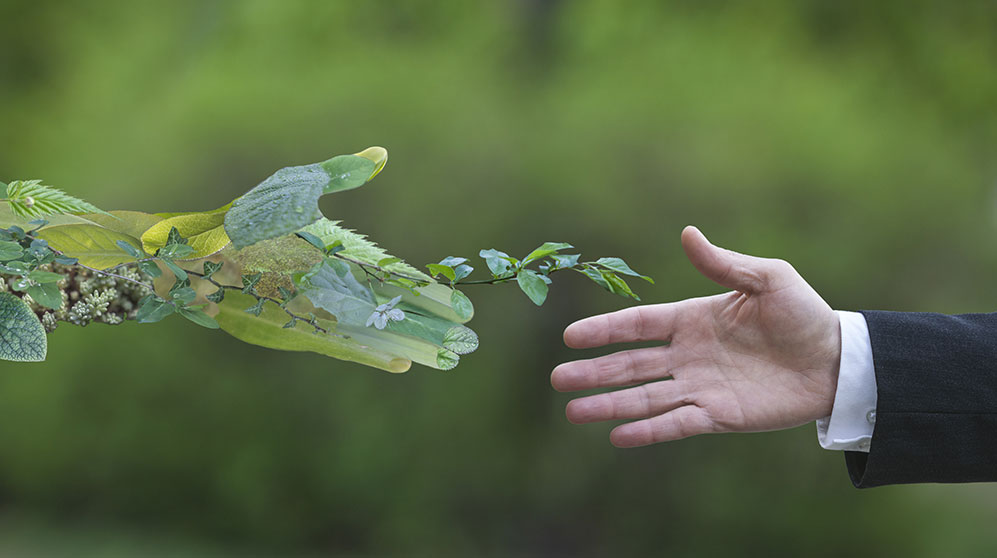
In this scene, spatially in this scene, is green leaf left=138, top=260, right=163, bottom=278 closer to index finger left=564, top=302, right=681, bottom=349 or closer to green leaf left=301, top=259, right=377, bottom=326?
green leaf left=301, top=259, right=377, bottom=326

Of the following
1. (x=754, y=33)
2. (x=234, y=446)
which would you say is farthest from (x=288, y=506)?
(x=754, y=33)

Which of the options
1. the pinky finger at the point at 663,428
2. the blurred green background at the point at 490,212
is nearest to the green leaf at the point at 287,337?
the pinky finger at the point at 663,428

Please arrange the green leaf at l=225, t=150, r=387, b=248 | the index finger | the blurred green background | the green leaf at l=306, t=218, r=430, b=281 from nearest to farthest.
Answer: the green leaf at l=225, t=150, r=387, b=248 < the green leaf at l=306, t=218, r=430, b=281 < the index finger < the blurred green background

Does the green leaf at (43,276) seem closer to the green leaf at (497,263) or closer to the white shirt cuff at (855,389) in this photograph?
the green leaf at (497,263)

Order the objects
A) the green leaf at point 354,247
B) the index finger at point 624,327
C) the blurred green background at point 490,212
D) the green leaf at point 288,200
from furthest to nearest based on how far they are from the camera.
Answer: the blurred green background at point 490,212 → the index finger at point 624,327 → the green leaf at point 354,247 → the green leaf at point 288,200

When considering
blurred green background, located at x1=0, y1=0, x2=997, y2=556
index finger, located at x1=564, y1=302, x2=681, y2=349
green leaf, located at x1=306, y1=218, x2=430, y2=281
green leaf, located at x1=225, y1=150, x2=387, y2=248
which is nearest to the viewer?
green leaf, located at x1=225, y1=150, x2=387, y2=248

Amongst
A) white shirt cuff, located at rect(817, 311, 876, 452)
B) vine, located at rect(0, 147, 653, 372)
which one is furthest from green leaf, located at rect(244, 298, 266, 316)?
white shirt cuff, located at rect(817, 311, 876, 452)

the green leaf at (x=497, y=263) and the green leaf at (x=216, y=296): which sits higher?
the green leaf at (x=497, y=263)

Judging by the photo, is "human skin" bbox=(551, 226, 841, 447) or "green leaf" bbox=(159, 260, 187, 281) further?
"human skin" bbox=(551, 226, 841, 447)
